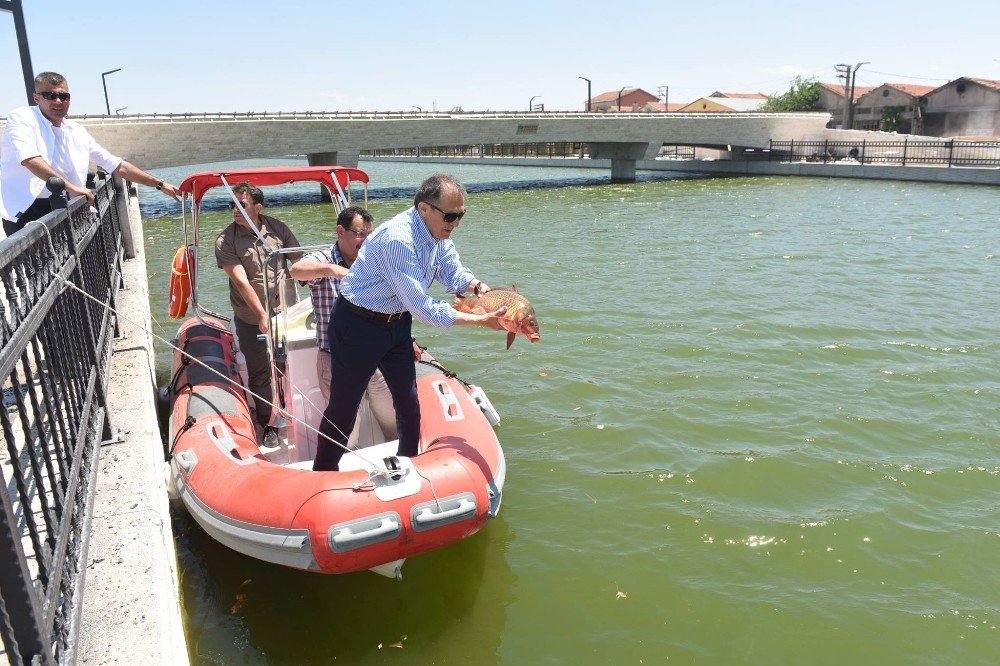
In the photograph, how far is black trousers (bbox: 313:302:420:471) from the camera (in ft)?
13.6

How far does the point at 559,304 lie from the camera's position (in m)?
11.9

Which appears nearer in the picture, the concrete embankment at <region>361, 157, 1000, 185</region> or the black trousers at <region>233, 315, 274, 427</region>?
the black trousers at <region>233, 315, 274, 427</region>

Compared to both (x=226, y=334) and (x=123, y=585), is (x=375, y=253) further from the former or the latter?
(x=226, y=334)

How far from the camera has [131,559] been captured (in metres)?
3.12

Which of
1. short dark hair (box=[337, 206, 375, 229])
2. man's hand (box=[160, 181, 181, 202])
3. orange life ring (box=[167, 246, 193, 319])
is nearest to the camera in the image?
short dark hair (box=[337, 206, 375, 229])

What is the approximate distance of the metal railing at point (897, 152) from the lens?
3984 cm

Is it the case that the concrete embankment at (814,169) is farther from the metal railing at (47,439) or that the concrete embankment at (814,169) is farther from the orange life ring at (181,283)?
the metal railing at (47,439)

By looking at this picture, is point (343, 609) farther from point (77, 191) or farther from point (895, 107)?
point (895, 107)

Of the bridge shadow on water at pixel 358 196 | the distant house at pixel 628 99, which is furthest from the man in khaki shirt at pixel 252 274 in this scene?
the distant house at pixel 628 99

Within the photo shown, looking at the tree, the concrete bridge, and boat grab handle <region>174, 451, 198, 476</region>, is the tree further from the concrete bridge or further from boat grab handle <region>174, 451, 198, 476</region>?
boat grab handle <region>174, 451, 198, 476</region>

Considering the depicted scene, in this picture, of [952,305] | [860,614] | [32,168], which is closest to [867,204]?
[952,305]

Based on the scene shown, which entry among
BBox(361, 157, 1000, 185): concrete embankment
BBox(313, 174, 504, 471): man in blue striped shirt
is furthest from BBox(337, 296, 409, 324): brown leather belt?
BBox(361, 157, 1000, 185): concrete embankment

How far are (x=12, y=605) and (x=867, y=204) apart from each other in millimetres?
30227

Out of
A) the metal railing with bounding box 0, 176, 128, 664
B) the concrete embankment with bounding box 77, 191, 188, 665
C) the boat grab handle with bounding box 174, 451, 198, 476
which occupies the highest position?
the metal railing with bounding box 0, 176, 128, 664
